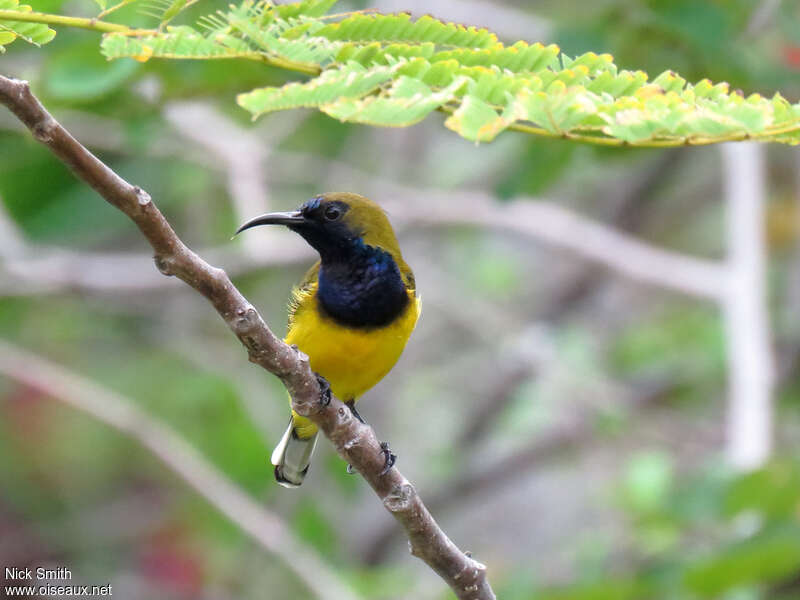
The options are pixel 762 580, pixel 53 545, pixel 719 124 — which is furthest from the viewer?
pixel 53 545

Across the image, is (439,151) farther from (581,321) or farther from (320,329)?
(320,329)

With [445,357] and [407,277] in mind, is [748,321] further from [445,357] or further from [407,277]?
[445,357]

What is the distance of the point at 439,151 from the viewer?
842 centimetres

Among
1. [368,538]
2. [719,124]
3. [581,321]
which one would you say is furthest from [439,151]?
[719,124]

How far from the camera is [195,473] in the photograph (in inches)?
206

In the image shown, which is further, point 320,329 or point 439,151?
point 439,151

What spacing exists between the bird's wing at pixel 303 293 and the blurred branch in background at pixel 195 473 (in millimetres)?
1869

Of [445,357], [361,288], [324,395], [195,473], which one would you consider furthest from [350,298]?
[445,357]

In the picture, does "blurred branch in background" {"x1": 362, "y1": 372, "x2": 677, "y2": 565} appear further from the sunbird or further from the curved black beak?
the curved black beak

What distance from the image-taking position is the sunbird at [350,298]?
3.10m

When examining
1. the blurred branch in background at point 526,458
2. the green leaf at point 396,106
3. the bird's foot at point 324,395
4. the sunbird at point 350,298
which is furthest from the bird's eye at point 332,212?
the blurred branch in background at point 526,458

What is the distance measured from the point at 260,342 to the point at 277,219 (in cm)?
107

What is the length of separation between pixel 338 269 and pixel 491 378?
464 centimetres

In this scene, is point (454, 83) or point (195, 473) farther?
point (195, 473)
